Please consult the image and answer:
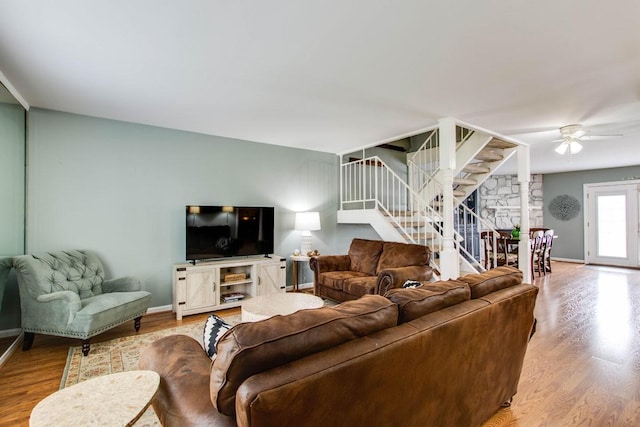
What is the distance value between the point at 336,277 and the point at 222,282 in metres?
1.52

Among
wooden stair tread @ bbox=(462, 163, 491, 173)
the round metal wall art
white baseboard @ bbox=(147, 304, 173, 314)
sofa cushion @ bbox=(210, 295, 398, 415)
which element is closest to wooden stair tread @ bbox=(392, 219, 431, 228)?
Result: wooden stair tread @ bbox=(462, 163, 491, 173)

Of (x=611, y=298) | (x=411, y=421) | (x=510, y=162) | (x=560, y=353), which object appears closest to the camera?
(x=411, y=421)

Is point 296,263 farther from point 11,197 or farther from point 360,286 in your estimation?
point 11,197

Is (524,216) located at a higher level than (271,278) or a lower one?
higher

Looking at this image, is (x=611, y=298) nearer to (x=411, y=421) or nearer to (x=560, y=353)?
(x=560, y=353)

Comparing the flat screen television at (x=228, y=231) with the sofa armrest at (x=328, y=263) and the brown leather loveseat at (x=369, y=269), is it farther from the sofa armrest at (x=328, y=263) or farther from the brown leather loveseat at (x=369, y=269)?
the brown leather loveseat at (x=369, y=269)

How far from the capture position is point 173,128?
4105 mm

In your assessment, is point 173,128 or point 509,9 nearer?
point 509,9

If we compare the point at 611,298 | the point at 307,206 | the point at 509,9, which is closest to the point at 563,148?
the point at 611,298

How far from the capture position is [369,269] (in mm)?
4262

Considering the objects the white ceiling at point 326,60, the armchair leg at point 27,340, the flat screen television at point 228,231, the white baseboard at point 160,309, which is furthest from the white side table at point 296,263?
the armchair leg at point 27,340

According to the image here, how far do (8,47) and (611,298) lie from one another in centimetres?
727

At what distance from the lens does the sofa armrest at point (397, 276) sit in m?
3.34

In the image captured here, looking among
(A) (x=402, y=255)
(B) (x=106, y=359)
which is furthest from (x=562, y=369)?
(B) (x=106, y=359)
